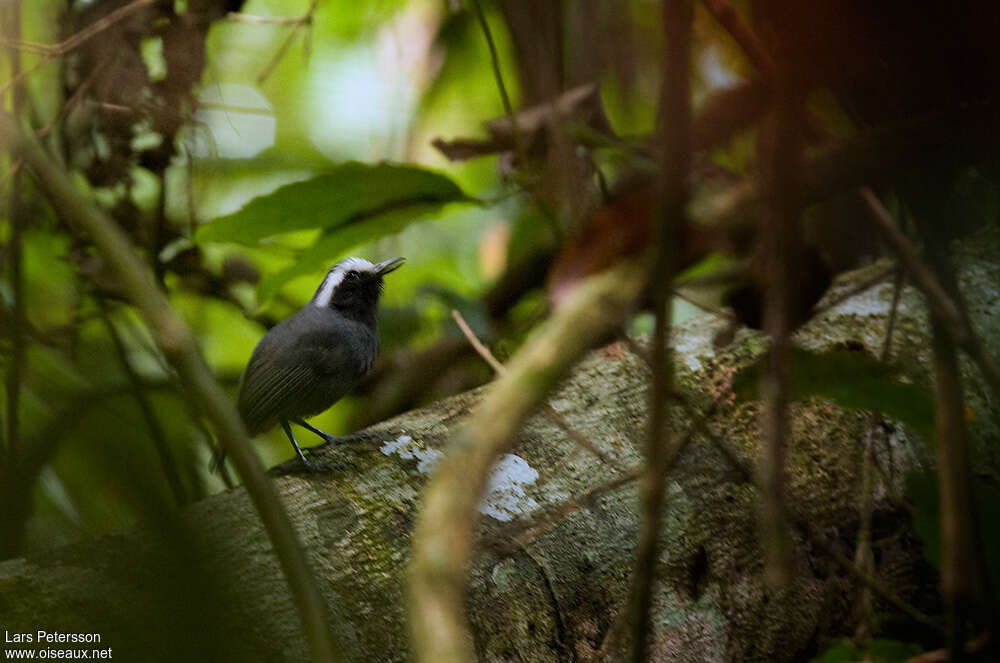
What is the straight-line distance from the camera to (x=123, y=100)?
2.42m

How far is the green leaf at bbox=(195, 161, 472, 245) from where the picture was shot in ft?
6.92

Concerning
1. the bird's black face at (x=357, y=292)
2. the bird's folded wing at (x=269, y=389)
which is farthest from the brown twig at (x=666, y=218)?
the bird's black face at (x=357, y=292)

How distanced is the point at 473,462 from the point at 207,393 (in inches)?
15.4

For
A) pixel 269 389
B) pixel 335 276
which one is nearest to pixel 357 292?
pixel 335 276

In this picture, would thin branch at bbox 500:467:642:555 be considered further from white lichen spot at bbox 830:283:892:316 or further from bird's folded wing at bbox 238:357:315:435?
bird's folded wing at bbox 238:357:315:435

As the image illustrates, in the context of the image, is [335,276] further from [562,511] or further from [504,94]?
[562,511]

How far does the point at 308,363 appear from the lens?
2.65 m

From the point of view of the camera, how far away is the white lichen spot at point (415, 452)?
1.67 m

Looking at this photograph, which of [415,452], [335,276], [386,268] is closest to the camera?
[415,452]

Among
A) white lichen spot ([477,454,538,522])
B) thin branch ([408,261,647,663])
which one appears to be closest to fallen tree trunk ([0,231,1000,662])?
white lichen spot ([477,454,538,522])

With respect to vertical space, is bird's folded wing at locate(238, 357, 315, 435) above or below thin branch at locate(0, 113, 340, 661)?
above

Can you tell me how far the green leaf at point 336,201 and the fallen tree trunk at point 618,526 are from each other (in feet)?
1.85

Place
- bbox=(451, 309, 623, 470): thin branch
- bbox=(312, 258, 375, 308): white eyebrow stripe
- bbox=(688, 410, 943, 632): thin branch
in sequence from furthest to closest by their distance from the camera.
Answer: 1. bbox=(312, 258, 375, 308): white eyebrow stripe
2. bbox=(451, 309, 623, 470): thin branch
3. bbox=(688, 410, 943, 632): thin branch

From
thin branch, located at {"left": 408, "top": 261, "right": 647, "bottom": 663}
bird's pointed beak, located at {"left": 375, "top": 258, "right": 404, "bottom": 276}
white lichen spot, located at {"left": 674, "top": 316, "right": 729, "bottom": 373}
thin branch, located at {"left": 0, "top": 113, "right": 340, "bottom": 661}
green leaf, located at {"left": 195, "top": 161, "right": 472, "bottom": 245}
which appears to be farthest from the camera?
bird's pointed beak, located at {"left": 375, "top": 258, "right": 404, "bottom": 276}
